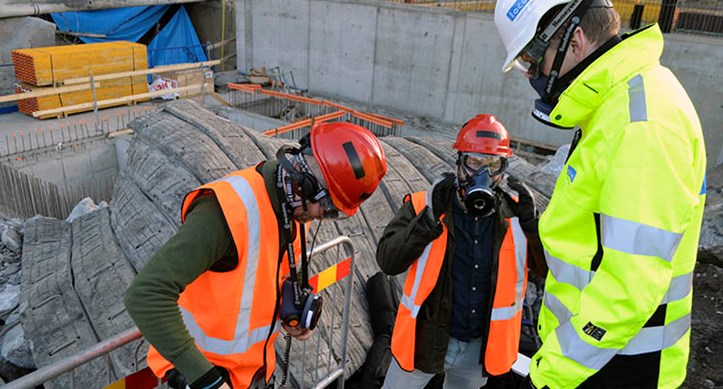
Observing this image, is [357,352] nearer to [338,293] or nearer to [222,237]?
[338,293]

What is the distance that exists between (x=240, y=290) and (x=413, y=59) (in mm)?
12229

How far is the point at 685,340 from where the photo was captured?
6.00 feet

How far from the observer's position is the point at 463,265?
2973mm

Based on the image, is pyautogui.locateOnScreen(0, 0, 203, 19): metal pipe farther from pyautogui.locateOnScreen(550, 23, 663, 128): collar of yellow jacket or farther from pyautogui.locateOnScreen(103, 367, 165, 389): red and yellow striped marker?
pyautogui.locateOnScreen(550, 23, 663, 128): collar of yellow jacket

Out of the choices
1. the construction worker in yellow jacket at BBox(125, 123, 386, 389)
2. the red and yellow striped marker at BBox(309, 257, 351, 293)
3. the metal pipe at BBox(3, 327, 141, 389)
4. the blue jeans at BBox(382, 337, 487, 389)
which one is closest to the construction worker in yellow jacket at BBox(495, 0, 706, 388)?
the construction worker in yellow jacket at BBox(125, 123, 386, 389)

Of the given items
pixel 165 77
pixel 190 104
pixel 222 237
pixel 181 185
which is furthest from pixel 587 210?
pixel 165 77

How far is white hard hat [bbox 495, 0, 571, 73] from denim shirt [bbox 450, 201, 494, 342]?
1.15 meters

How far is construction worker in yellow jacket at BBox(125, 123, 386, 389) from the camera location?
1849 millimetres

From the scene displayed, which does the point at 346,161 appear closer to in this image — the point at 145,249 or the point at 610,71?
the point at 610,71

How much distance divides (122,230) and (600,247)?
422cm

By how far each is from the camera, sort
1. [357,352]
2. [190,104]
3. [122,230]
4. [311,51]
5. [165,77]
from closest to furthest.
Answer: [357,352] < [122,230] < [190,104] < [165,77] < [311,51]

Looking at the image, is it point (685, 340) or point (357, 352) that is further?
point (357, 352)

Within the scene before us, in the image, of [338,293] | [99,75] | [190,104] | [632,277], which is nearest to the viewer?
[632,277]

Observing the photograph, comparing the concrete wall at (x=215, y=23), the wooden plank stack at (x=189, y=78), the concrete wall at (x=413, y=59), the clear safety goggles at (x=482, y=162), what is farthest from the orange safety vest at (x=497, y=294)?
the concrete wall at (x=215, y=23)
